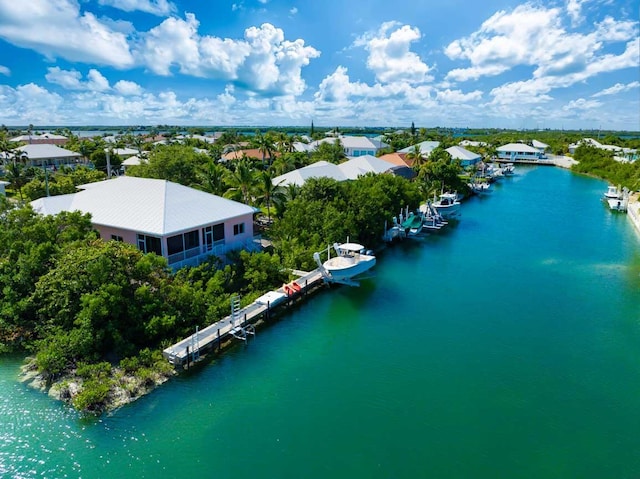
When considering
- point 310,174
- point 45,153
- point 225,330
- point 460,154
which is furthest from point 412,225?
point 45,153

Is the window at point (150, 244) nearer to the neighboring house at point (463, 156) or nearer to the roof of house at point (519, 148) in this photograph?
the neighboring house at point (463, 156)

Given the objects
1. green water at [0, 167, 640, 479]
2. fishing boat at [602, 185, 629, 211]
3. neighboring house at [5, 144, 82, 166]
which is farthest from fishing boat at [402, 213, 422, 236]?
neighboring house at [5, 144, 82, 166]

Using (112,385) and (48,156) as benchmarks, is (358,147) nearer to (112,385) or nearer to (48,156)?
(48,156)

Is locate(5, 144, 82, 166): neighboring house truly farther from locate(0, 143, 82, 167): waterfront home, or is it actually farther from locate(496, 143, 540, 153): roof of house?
locate(496, 143, 540, 153): roof of house

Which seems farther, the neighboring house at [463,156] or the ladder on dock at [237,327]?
the neighboring house at [463,156]

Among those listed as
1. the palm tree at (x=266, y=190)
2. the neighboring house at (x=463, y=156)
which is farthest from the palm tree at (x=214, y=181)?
the neighboring house at (x=463, y=156)

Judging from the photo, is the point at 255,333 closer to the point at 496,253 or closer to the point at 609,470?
the point at 609,470
